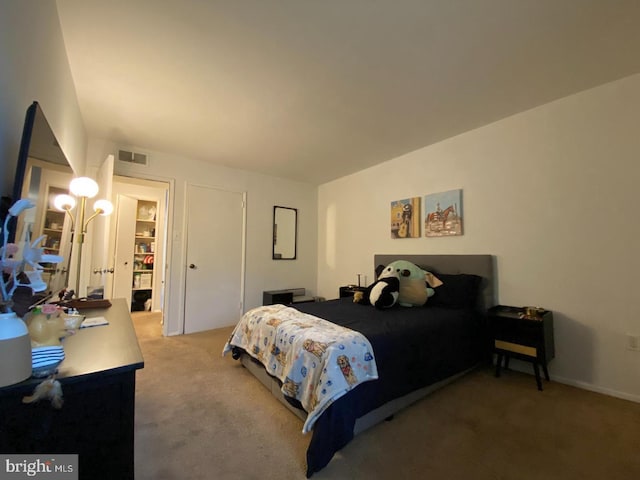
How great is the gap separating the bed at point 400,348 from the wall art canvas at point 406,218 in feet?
1.72

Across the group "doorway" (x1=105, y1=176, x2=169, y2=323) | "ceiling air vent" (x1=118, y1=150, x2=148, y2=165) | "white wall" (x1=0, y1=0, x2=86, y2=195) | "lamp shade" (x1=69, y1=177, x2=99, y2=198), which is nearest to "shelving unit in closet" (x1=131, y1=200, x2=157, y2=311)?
"doorway" (x1=105, y1=176, x2=169, y2=323)

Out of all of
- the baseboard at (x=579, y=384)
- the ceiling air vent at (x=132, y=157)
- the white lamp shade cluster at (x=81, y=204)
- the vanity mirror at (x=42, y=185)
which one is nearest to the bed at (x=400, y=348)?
the baseboard at (x=579, y=384)

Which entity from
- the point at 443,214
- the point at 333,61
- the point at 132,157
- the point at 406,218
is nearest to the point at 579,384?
the point at 443,214

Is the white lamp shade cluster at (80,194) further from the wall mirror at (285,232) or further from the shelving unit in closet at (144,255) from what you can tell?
the shelving unit in closet at (144,255)

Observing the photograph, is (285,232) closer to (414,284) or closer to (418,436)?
(414,284)

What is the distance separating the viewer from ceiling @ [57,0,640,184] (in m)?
1.61

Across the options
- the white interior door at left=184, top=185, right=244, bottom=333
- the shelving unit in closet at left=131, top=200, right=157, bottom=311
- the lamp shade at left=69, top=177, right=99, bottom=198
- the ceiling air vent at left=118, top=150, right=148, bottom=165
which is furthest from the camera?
the shelving unit in closet at left=131, top=200, right=157, bottom=311

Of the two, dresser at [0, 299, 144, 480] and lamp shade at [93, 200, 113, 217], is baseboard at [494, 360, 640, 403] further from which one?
lamp shade at [93, 200, 113, 217]

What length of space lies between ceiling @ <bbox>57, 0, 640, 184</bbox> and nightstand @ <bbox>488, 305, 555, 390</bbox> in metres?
1.93

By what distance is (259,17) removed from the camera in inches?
64.8

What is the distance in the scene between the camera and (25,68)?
1.25 metres

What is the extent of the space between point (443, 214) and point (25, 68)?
3.51 m

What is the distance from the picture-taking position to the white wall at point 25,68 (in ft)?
3.47

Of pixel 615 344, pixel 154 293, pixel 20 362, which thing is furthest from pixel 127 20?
pixel 154 293
